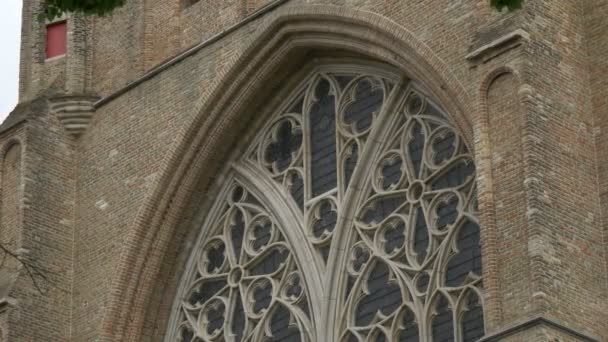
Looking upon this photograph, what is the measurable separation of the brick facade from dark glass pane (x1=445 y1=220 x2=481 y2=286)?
3.66 feet

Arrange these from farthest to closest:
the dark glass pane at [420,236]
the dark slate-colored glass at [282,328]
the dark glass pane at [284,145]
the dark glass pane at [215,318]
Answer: the dark glass pane at [284,145] < the dark glass pane at [215,318] < the dark slate-colored glass at [282,328] < the dark glass pane at [420,236]

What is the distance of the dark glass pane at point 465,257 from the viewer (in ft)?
81.9

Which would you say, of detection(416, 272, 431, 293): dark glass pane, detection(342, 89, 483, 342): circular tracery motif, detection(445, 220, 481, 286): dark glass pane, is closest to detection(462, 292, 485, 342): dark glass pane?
detection(342, 89, 483, 342): circular tracery motif

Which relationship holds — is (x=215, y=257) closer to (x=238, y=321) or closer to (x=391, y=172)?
(x=238, y=321)

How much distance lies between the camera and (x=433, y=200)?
25.7m

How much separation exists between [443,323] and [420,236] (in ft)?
4.10

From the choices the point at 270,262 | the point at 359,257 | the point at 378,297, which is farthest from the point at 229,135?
the point at 378,297

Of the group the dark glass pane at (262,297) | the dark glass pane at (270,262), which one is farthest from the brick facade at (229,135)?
the dark glass pane at (262,297)

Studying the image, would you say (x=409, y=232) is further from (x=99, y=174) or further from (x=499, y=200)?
(x=99, y=174)

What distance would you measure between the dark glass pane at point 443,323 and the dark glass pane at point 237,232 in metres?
3.70

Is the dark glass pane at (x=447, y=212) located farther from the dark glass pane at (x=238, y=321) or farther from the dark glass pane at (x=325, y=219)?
the dark glass pane at (x=238, y=321)

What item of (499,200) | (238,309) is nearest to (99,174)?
(238,309)

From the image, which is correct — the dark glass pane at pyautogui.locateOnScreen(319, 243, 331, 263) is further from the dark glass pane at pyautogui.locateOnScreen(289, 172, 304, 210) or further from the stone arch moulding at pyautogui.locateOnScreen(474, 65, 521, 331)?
the stone arch moulding at pyautogui.locateOnScreen(474, 65, 521, 331)

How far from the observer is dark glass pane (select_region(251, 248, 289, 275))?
27400mm
